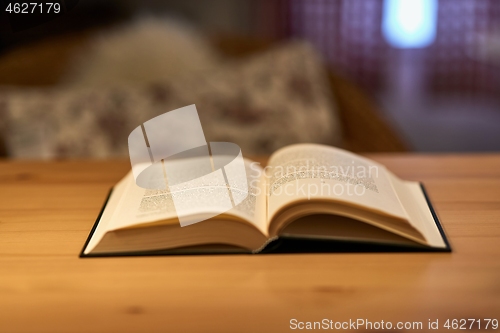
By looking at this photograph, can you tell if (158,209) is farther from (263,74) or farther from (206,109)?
(263,74)

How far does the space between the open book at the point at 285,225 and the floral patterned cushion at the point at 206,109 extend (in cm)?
80

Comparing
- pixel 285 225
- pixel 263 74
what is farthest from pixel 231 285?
pixel 263 74

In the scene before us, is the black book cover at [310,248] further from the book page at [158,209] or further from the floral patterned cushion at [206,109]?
the floral patterned cushion at [206,109]

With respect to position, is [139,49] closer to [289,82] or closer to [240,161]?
[289,82]

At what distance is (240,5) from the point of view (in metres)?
2.67

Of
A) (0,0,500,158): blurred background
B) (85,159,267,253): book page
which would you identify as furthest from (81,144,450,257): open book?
(0,0,500,158): blurred background

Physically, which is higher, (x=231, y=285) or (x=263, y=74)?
(x=263, y=74)

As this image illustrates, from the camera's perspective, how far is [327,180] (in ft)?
2.35

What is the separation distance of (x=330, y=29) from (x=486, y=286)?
2.31 metres

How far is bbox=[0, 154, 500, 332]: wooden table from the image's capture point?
553mm

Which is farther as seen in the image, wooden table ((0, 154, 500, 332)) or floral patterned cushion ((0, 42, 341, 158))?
floral patterned cushion ((0, 42, 341, 158))

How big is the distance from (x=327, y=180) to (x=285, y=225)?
9cm

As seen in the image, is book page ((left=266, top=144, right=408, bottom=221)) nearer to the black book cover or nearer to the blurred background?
the black book cover

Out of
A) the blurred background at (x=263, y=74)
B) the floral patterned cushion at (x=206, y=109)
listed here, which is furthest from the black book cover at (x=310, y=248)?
the floral patterned cushion at (x=206, y=109)
